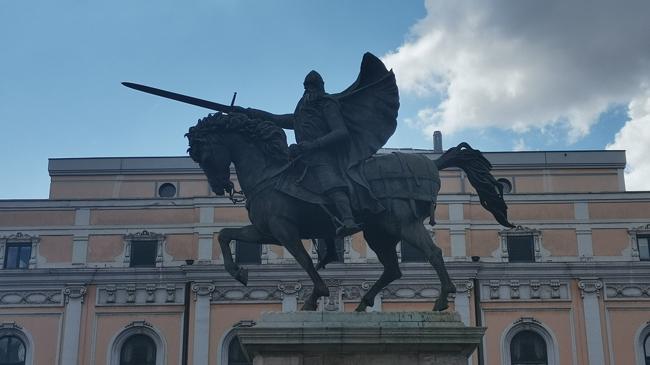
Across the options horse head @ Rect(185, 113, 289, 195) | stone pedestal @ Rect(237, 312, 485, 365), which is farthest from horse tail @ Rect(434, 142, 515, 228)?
stone pedestal @ Rect(237, 312, 485, 365)

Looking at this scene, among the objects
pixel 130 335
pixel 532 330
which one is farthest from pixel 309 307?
pixel 130 335

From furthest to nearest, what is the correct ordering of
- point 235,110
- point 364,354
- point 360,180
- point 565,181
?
point 565,181 < point 235,110 < point 360,180 < point 364,354

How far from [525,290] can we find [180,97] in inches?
1012

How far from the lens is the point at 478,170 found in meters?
12.7

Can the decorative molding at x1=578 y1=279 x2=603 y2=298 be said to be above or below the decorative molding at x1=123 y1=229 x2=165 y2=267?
below

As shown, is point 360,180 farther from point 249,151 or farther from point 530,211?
point 530,211

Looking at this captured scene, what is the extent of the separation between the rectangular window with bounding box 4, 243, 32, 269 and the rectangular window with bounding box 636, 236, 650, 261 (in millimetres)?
24779

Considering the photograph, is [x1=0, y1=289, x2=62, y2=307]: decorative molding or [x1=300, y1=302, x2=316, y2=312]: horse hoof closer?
[x1=300, y1=302, x2=316, y2=312]: horse hoof

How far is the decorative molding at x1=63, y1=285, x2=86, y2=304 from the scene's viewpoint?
36.7 m

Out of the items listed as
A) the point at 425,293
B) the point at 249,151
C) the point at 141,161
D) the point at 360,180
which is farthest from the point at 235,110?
the point at 141,161

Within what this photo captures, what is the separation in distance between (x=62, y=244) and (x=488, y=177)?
2824cm

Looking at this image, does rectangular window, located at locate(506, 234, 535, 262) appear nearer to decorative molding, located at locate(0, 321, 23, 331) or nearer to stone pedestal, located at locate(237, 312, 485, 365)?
decorative molding, located at locate(0, 321, 23, 331)

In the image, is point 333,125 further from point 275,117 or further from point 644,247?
point 644,247

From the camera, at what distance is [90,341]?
1428 inches
